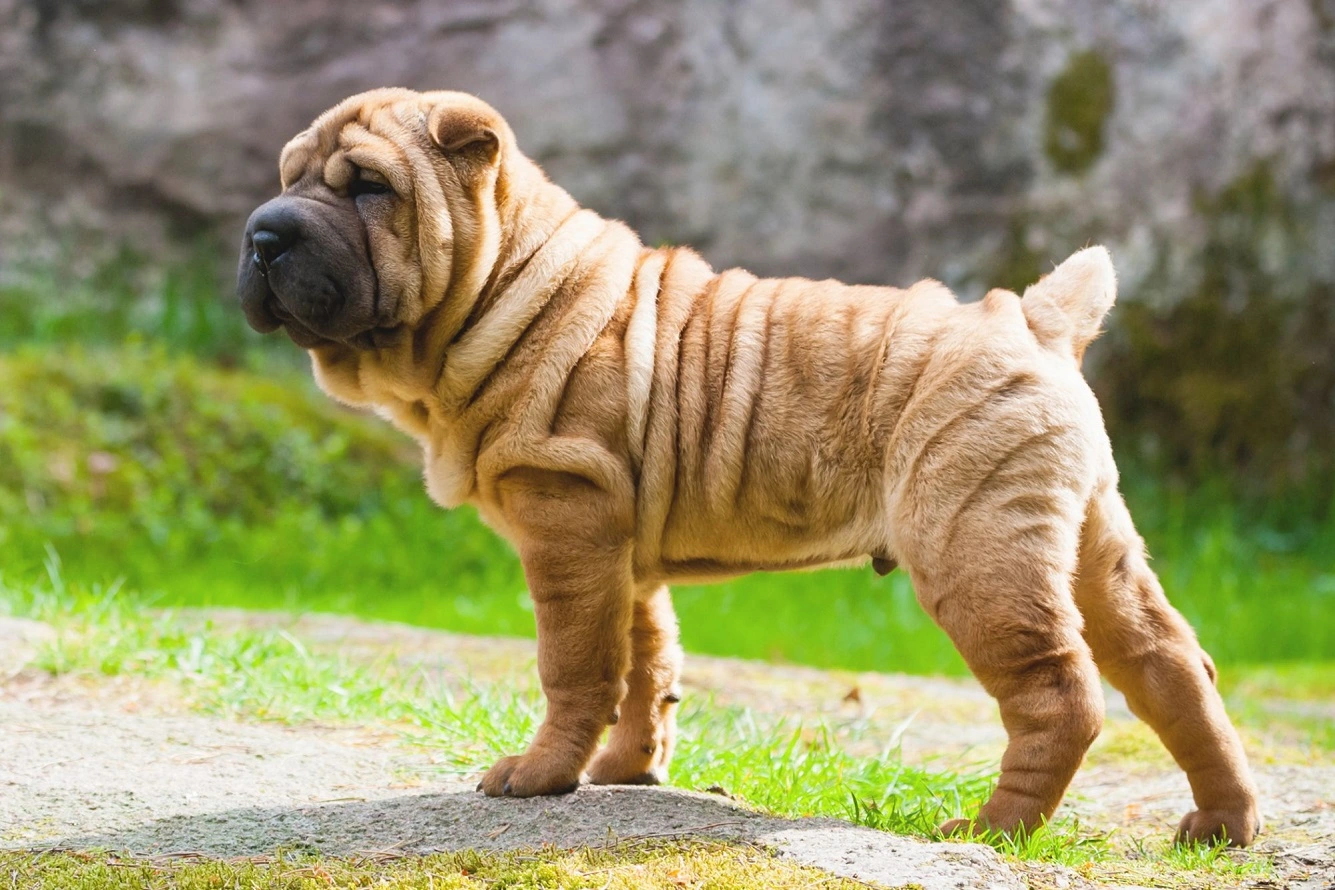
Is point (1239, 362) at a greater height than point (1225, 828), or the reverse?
point (1239, 362)

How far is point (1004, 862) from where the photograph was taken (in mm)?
3150

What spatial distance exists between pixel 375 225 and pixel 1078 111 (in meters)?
7.56

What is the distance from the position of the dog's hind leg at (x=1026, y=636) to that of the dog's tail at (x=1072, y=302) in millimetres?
528

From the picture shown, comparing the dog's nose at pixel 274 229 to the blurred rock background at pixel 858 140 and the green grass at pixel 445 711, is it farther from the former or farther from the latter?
the blurred rock background at pixel 858 140

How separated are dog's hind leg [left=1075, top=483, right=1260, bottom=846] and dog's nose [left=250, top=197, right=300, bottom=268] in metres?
2.26

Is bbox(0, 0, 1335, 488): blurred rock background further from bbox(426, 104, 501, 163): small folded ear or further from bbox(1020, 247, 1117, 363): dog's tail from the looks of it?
bbox(426, 104, 501, 163): small folded ear

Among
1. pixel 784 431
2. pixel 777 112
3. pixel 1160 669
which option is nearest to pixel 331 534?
pixel 777 112

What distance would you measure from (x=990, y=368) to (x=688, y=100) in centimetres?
752

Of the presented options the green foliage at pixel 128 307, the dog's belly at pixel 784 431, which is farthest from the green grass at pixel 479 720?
the green foliage at pixel 128 307

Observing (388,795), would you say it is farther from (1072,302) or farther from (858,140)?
(858,140)

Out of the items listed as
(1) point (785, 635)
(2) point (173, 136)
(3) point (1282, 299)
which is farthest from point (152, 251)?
(3) point (1282, 299)

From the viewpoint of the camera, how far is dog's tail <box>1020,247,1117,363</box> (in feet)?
12.5

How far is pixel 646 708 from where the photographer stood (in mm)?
4059

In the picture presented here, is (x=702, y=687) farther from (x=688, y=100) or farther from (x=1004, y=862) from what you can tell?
(x=688, y=100)
